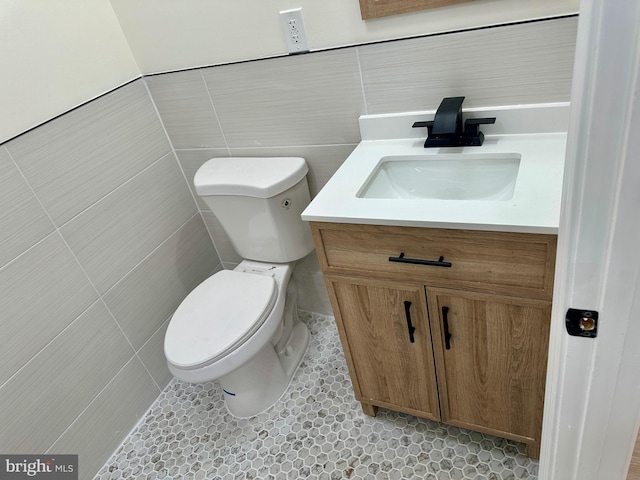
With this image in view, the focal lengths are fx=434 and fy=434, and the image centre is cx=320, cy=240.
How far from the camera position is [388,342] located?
4.15ft

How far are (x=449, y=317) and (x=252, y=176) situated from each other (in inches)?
30.9

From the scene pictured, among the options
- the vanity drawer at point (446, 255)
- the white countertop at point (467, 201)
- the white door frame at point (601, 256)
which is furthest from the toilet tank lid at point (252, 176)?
the white door frame at point (601, 256)

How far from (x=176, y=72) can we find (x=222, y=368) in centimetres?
104

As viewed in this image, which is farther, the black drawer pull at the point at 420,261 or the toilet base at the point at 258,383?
the toilet base at the point at 258,383

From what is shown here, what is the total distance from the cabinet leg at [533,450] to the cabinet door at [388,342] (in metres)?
0.27

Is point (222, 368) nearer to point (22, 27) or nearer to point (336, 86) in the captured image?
point (336, 86)

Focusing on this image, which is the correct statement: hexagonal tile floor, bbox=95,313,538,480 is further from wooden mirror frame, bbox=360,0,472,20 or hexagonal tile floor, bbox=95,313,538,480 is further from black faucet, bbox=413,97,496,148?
wooden mirror frame, bbox=360,0,472,20

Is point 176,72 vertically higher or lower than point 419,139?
higher

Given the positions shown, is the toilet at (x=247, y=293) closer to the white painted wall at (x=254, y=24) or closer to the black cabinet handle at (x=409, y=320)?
the white painted wall at (x=254, y=24)

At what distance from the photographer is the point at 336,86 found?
1360mm

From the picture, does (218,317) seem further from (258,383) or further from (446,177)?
(446,177)

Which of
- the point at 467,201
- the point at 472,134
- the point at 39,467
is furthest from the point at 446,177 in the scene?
the point at 39,467

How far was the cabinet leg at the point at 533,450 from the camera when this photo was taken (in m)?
1.27

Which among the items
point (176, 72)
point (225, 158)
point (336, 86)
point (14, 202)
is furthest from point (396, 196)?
point (14, 202)
